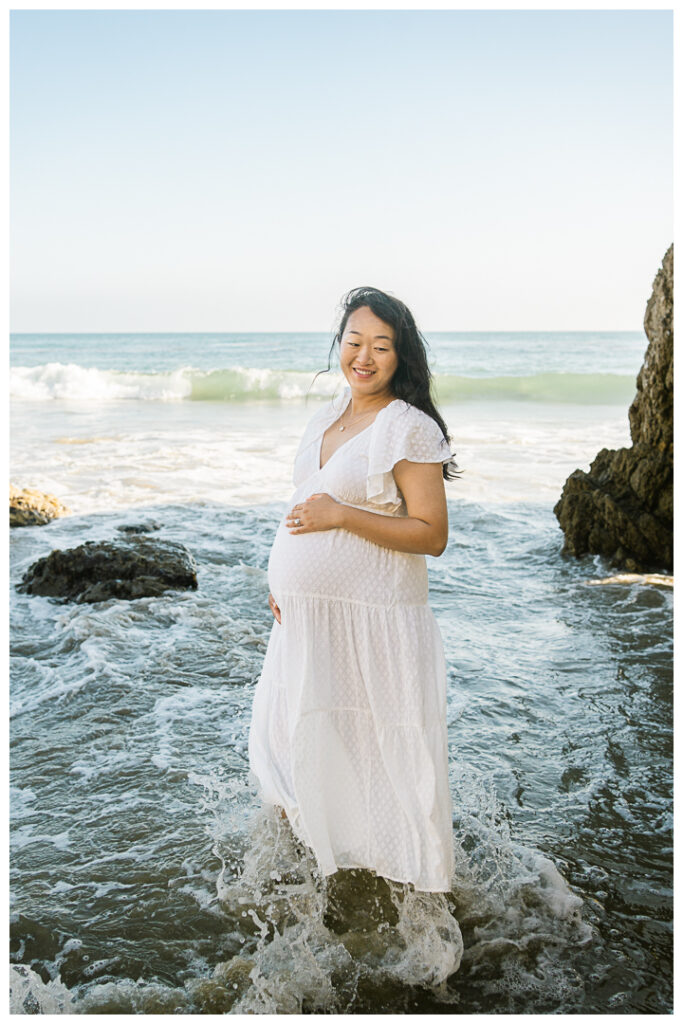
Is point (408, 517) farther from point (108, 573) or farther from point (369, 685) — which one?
point (108, 573)

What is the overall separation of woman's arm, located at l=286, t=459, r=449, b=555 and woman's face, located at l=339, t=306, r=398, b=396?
13.7 inches

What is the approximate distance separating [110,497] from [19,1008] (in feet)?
29.9

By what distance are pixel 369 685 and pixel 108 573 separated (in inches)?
200

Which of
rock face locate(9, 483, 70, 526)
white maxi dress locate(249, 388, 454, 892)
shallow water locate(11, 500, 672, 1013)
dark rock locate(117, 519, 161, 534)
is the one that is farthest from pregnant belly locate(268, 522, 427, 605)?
rock face locate(9, 483, 70, 526)

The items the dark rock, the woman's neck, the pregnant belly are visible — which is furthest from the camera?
the dark rock

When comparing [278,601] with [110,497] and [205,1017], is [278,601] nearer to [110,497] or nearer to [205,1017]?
[205,1017]

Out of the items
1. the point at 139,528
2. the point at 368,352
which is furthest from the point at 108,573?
the point at 368,352

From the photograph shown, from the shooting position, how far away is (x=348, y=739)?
2980mm

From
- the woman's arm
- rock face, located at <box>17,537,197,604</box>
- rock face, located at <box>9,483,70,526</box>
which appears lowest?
rock face, located at <box>17,537,197,604</box>

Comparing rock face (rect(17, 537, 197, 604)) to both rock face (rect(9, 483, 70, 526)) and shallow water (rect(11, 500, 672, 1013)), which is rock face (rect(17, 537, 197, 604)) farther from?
rock face (rect(9, 483, 70, 526))

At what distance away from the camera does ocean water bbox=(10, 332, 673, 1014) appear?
2.96 metres

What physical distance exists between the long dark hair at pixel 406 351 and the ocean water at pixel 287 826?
5.81 ft

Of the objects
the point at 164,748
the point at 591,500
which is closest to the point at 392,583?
the point at 164,748

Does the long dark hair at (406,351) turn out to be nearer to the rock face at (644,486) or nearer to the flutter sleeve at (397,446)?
the flutter sleeve at (397,446)
